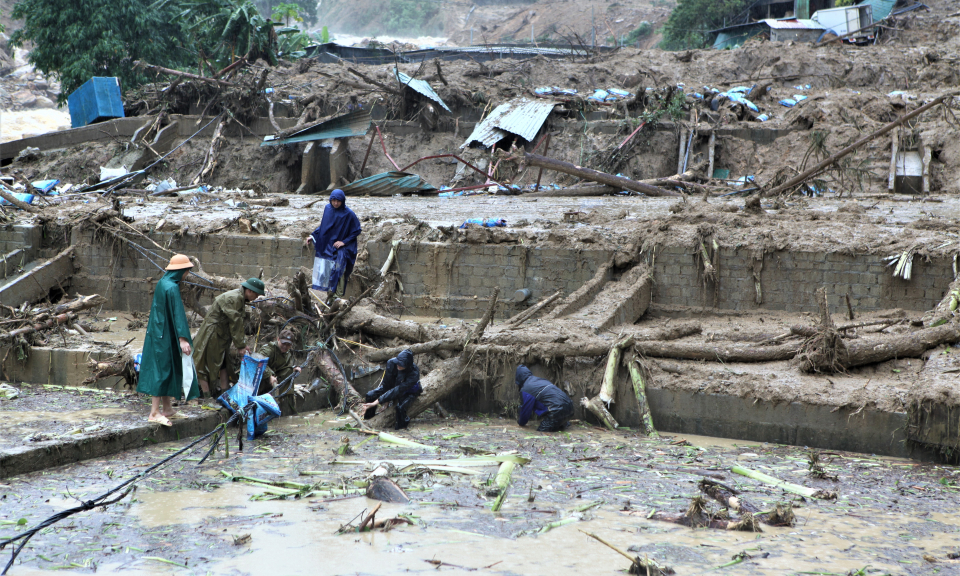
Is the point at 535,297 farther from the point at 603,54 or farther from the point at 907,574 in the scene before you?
the point at 603,54

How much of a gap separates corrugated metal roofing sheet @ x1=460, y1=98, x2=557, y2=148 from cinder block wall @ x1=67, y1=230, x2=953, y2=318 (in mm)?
7166

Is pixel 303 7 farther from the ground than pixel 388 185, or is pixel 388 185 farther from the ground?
pixel 303 7

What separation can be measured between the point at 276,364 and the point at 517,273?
4.12 meters

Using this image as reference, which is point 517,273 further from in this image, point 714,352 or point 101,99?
point 101,99

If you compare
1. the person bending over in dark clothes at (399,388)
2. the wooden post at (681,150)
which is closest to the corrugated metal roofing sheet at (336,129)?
the wooden post at (681,150)

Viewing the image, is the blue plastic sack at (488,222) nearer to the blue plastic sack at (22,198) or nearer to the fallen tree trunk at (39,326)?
the fallen tree trunk at (39,326)

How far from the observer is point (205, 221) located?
12375 millimetres

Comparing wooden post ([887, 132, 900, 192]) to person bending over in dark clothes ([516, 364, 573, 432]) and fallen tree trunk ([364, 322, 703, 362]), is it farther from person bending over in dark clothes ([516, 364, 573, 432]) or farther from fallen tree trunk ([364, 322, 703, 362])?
person bending over in dark clothes ([516, 364, 573, 432])

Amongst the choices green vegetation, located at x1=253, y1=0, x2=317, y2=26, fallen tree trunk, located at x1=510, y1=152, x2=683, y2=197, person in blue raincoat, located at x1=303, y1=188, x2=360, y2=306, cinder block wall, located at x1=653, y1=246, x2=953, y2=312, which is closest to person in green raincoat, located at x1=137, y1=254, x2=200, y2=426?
person in blue raincoat, located at x1=303, y1=188, x2=360, y2=306

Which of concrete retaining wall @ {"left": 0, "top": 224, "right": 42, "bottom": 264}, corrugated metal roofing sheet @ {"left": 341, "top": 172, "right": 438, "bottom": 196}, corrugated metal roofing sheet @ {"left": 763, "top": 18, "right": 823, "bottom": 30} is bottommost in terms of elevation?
concrete retaining wall @ {"left": 0, "top": 224, "right": 42, "bottom": 264}

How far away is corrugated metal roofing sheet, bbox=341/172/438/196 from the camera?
630 inches

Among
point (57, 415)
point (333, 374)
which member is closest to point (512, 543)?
point (333, 374)

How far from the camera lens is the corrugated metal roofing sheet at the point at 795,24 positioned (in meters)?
28.9

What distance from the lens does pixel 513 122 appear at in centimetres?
1778
